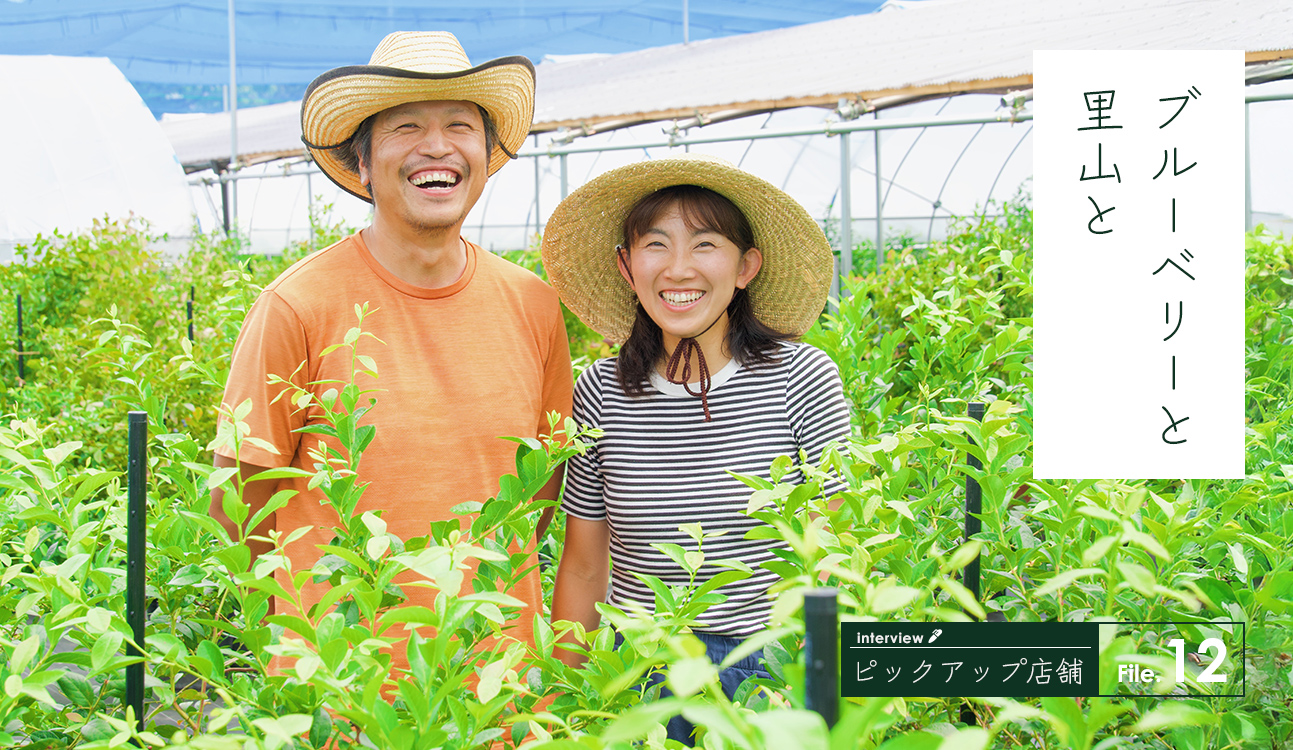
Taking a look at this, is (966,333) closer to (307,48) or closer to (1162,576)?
(1162,576)

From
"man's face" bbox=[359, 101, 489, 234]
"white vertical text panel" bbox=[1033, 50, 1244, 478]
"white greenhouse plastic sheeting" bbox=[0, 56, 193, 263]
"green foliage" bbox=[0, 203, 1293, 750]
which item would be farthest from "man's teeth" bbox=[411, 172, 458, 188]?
"white greenhouse plastic sheeting" bbox=[0, 56, 193, 263]

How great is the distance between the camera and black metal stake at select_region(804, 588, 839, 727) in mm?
595

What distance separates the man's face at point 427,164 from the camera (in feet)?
5.46

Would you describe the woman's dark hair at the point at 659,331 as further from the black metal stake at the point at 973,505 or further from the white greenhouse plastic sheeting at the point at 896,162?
the white greenhouse plastic sheeting at the point at 896,162

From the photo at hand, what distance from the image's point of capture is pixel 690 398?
1671 millimetres

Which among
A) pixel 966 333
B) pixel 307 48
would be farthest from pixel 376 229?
pixel 307 48

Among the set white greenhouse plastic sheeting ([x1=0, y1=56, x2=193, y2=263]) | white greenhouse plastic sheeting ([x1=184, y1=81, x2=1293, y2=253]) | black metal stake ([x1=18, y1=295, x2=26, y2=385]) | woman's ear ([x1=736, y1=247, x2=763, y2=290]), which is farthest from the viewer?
white greenhouse plastic sheeting ([x1=0, y1=56, x2=193, y2=263])

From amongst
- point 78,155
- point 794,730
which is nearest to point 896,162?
point 794,730

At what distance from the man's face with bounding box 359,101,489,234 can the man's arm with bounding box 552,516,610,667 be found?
0.59m

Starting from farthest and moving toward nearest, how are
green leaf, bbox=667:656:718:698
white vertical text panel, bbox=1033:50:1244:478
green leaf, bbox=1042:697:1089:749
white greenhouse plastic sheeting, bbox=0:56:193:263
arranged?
white greenhouse plastic sheeting, bbox=0:56:193:263 → white vertical text panel, bbox=1033:50:1244:478 → green leaf, bbox=1042:697:1089:749 → green leaf, bbox=667:656:718:698

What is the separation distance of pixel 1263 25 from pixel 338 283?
6301 mm

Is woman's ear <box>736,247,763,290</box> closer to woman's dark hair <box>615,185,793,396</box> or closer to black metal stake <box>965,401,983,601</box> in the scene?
woman's dark hair <box>615,185,793,396</box>

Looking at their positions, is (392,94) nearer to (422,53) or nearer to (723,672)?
(422,53)

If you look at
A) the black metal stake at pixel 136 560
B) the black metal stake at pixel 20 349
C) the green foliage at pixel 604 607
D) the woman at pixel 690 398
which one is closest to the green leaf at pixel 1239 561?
the green foliage at pixel 604 607
